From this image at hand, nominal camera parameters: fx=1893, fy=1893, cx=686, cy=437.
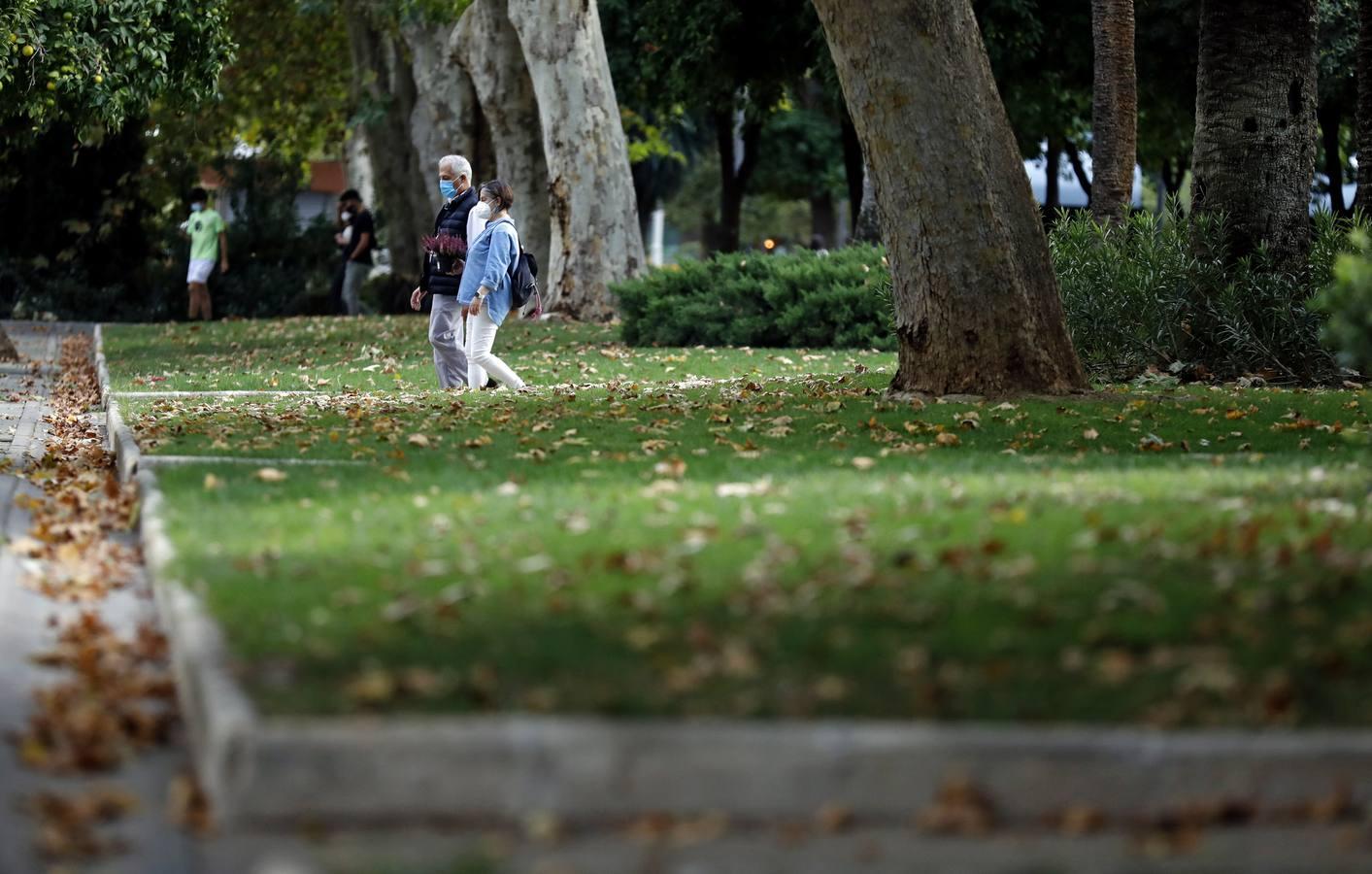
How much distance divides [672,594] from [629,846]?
5.12 feet

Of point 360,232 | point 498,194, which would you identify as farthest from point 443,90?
point 498,194

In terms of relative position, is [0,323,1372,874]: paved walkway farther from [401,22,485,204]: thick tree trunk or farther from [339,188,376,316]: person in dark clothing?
[401,22,485,204]: thick tree trunk

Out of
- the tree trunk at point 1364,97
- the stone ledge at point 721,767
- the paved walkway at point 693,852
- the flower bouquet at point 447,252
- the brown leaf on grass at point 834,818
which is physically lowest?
the paved walkway at point 693,852

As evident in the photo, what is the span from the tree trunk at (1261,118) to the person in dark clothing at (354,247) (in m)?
16.3

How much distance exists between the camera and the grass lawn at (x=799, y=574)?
4.92m

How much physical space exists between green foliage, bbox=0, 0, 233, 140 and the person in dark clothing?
9.27 m

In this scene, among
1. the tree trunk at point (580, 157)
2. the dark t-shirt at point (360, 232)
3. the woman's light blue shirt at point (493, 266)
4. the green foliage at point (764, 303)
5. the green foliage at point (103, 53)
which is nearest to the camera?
the woman's light blue shirt at point (493, 266)

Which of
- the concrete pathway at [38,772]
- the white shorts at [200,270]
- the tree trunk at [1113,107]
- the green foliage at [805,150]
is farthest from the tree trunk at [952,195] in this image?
the green foliage at [805,150]

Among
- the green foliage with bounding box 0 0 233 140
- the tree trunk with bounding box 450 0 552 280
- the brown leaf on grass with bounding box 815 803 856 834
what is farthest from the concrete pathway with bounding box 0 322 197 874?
the tree trunk with bounding box 450 0 552 280

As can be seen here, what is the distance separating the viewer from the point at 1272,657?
5.16 m

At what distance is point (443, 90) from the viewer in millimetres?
30141

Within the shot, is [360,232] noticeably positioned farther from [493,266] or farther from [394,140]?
[493,266]

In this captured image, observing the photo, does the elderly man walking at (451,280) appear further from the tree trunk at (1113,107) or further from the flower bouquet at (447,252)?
the tree trunk at (1113,107)

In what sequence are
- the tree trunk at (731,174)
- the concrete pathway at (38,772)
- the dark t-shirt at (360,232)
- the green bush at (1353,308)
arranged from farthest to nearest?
the tree trunk at (731,174) → the dark t-shirt at (360,232) → the green bush at (1353,308) → the concrete pathway at (38,772)
